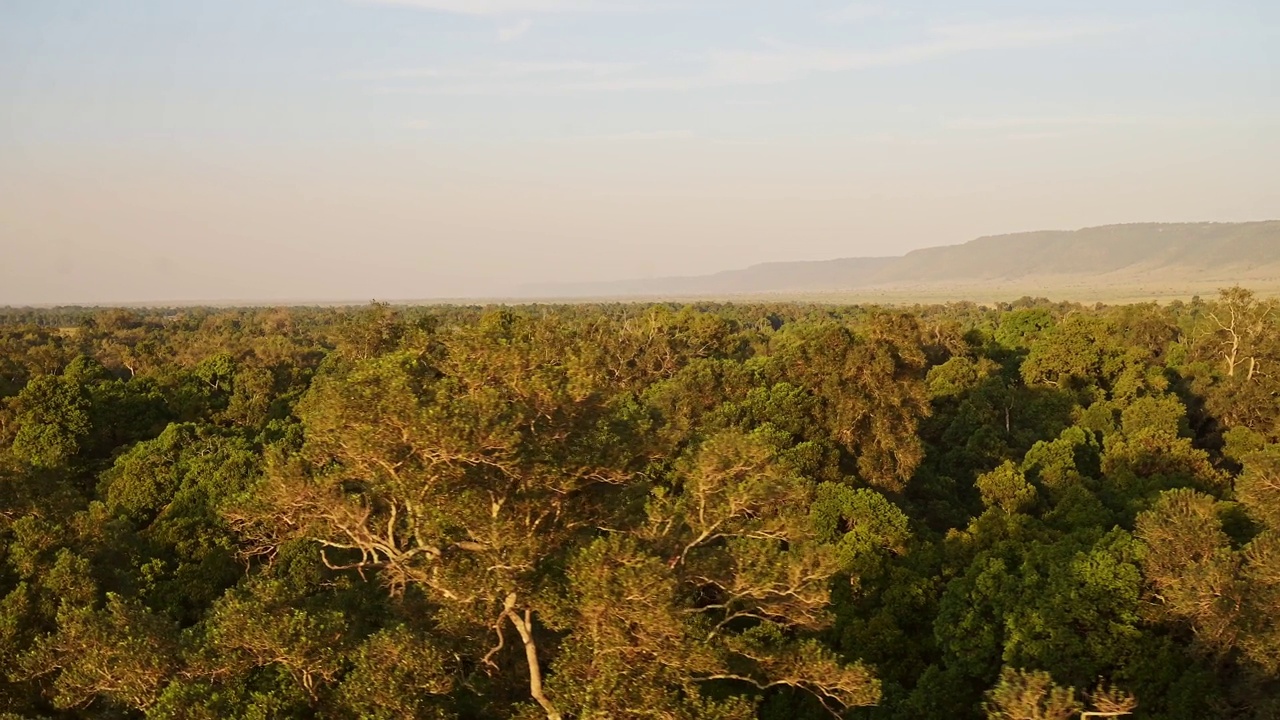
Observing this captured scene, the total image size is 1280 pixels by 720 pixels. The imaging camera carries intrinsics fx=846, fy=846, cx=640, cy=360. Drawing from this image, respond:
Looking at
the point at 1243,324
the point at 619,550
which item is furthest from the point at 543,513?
the point at 1243,324

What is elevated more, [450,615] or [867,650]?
[450,615]

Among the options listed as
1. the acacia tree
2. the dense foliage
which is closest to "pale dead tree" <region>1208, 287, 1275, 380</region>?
the dense foliage

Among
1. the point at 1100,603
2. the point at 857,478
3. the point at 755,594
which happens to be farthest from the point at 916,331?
the point at 755,594

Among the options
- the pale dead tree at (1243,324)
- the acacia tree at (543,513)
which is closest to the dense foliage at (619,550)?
the acacia tree at (543,513)

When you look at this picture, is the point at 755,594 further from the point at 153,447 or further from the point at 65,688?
the point at 153,447

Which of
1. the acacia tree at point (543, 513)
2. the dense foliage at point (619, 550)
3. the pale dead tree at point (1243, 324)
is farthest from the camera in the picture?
the pale dead tree at point (1243, 324)

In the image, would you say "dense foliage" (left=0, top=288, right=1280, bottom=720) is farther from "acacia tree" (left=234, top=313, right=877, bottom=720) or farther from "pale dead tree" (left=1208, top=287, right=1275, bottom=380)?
"pale dead tree" (left=1208, top=287, right=1275, bottom=380)

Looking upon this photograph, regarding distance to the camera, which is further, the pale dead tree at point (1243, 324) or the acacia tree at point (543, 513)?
the pale dead tree at point (1243, 324)

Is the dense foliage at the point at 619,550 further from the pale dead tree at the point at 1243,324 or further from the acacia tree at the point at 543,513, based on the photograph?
the pale dead tree at the point at 1243,324
